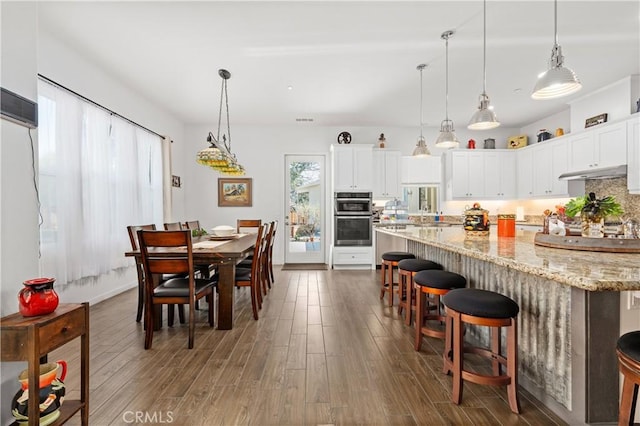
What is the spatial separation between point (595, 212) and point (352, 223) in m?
3.94

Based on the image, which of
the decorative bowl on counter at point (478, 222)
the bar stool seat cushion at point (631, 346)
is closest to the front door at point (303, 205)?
the decorative bowl on counter at point (478, 222)

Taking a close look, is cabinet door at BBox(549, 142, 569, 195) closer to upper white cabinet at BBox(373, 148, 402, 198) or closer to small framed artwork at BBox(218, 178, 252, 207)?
upper white cabinet at BBox(373, 148, 402, 198)

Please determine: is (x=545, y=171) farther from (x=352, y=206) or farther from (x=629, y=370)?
(x=629, y=370)

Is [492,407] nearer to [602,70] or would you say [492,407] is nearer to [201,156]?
[201,156]

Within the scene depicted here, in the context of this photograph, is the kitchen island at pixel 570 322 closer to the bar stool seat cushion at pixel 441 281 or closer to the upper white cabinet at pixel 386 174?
the bar stool seat cushion at pixel 441 281

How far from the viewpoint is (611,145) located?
412 cm

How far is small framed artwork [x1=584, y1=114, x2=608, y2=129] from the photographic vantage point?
14.2 feet

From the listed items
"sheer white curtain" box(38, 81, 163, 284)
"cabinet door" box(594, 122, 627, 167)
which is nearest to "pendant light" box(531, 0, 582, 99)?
"cabinet door" box(594, 122, 627, 167)

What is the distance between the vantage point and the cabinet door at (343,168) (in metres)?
5.64

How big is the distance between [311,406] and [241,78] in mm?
3766

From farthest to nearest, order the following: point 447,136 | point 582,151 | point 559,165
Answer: point 559,165, point 582,151, point 447,136

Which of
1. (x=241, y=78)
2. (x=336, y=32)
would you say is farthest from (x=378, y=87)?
(x=241, y=78)

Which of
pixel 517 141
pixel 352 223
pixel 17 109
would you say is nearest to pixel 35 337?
pixel 17 109

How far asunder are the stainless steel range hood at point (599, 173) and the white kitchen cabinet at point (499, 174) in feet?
4.26
